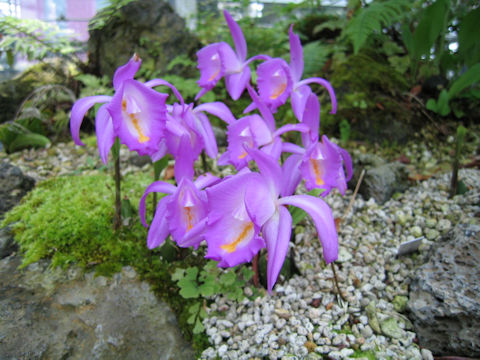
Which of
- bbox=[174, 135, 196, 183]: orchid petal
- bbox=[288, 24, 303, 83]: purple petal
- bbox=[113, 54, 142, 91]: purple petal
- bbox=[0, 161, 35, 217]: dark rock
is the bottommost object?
bbox=[0, 161, 35, 217]: dark rock

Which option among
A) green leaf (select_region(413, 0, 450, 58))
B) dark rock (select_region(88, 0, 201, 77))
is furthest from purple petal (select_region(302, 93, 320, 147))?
dark rock (select_region(88, 0, 201, 77))

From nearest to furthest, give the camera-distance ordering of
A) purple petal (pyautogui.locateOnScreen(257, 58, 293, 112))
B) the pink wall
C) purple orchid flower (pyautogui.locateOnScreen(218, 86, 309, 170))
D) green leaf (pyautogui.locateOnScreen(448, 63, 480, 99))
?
purple orchid flower (pyautogui.locateOnScreen(218, 86, 309, 170)), purple petal (pyautogui.locateOnScreen(257, 58, 293, 112)), green leaf (pyautogui.locateOnScreen(448, 63, 480, 99)), the pink wall

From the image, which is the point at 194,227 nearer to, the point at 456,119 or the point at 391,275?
the point at 391,275

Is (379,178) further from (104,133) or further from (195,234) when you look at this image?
(104,133)

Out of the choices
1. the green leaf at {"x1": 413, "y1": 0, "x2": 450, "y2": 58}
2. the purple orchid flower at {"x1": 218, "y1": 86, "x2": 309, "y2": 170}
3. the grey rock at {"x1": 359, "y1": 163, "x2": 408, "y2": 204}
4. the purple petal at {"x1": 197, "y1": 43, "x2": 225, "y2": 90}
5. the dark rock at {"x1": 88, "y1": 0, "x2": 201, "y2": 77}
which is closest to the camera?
the purple orchid flower at {"x1": 218, "y1": 86, "x2": 309, "y2": 170}

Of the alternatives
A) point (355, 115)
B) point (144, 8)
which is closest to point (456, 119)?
point (355, 115)

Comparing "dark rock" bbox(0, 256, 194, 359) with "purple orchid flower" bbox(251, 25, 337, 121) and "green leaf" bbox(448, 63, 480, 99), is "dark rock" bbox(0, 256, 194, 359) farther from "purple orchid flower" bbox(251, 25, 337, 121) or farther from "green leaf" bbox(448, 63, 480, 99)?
"green leaf" bbox(448, 63, 480, 99)

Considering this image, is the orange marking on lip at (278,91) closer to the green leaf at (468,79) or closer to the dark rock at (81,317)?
the dark rock at (81,317)
